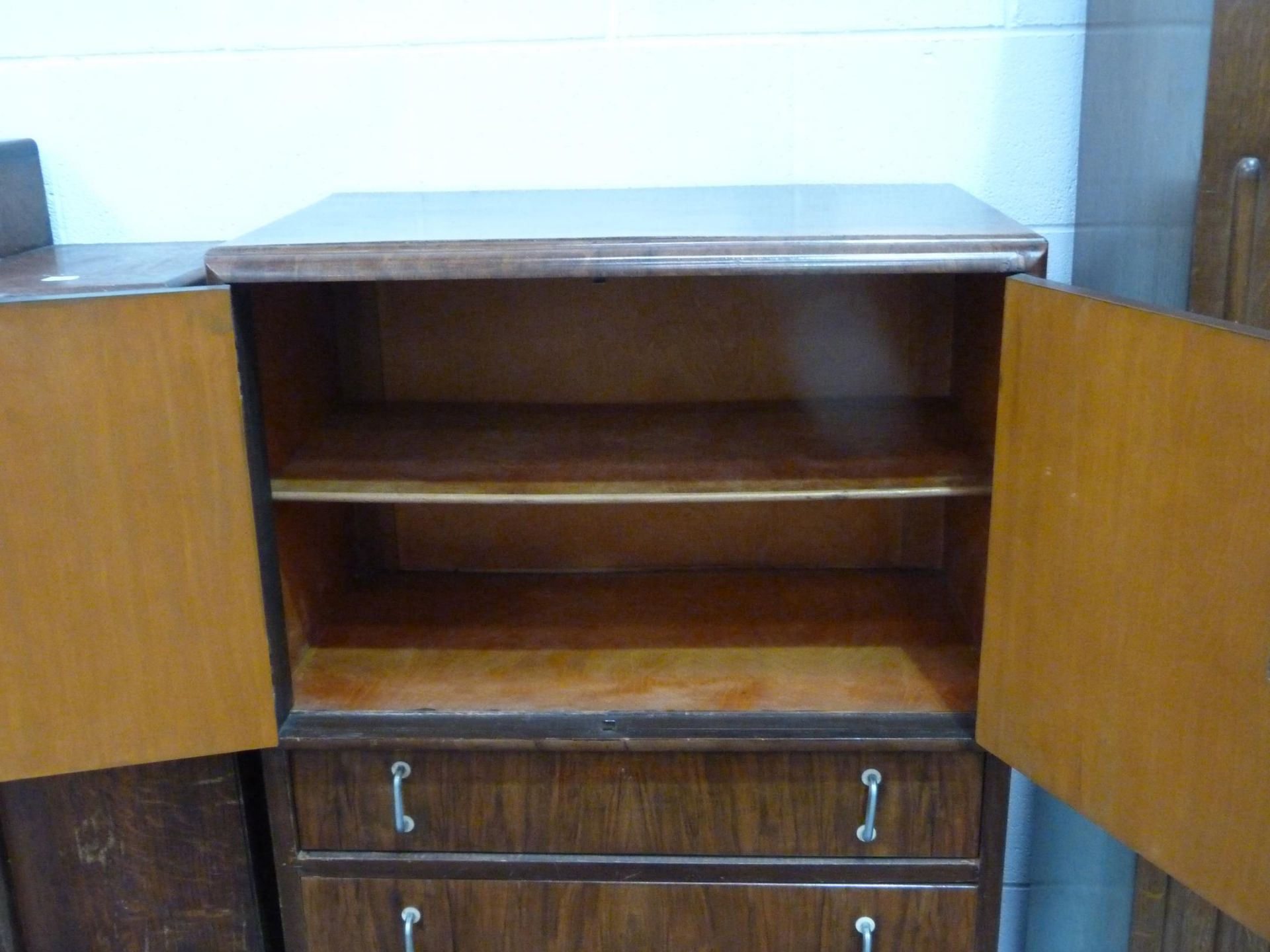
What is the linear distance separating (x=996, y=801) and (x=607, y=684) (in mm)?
381

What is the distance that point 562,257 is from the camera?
37.2 inches

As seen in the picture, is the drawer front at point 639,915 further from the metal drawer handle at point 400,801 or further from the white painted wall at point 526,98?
the white painted wall at point 526,98

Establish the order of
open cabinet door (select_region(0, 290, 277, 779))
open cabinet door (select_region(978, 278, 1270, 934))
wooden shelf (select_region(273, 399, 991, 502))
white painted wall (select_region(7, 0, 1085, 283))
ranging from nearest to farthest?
open cabinet door (select_region(978, 278, 1270, 934)), open cabinet door (select_region(0, 290, 277, 779)), wooden shelf (select_region(273, 399, 991, 502)), white painted wall (select_region(7, 0, 1085, 283))

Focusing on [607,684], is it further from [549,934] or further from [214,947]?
[214,947]

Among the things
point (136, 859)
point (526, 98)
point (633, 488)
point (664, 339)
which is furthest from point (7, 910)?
point (526, 98)

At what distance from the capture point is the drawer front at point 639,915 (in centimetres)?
110

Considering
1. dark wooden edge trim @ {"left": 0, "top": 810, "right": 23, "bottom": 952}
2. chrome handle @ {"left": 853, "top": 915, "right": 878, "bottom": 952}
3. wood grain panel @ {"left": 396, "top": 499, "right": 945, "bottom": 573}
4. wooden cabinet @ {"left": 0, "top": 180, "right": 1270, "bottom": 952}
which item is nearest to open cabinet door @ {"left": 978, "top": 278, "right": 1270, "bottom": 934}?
wooden cabinet @ {"left": 0, "top": 180, "right": 1270, "bottom": 952}

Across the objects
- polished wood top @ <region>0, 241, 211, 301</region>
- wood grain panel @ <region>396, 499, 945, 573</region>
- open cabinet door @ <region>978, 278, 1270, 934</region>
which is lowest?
wood grain panel @ <region>396, 499, 945, 573</region>

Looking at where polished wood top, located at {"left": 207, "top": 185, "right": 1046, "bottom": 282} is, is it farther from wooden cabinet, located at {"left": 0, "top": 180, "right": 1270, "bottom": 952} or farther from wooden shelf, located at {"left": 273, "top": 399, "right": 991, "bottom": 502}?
wooden shelf, located at {"left": 273, "top": 399, "right": 991, "bottom": 502}

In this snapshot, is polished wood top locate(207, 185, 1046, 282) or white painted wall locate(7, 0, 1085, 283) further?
white painted wall locate(7, 0, 1085, 283)

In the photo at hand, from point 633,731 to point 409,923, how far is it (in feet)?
0.96

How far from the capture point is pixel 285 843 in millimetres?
1109

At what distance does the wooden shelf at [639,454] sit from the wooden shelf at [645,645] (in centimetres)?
20

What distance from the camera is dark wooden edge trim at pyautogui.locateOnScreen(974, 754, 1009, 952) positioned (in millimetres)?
1063
